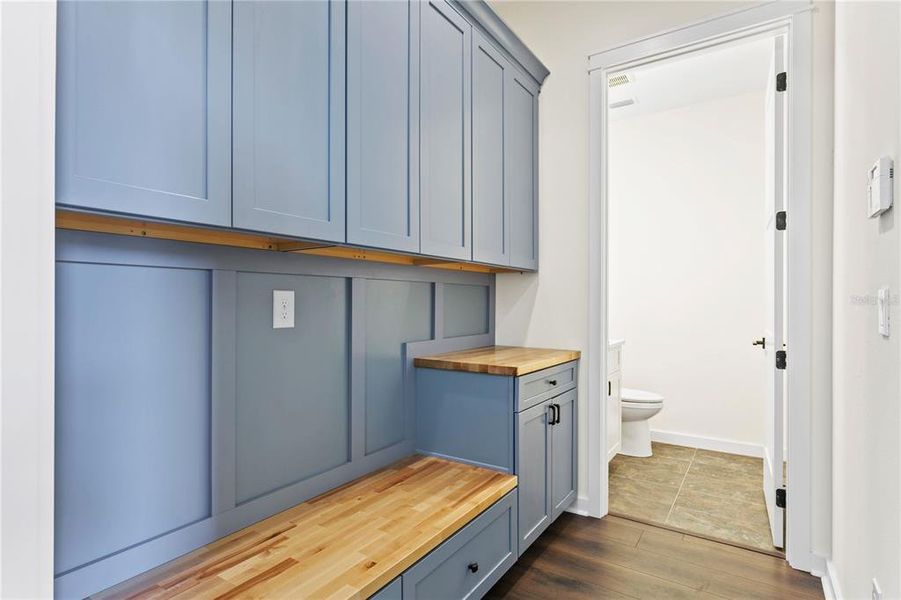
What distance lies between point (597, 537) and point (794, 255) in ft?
5.15

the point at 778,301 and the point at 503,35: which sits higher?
the point at 503,35

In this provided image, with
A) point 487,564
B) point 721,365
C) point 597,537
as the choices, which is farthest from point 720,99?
point 487,564

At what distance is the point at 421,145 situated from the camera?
180 centimetres

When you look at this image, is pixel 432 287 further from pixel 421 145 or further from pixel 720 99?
pixel 720 99

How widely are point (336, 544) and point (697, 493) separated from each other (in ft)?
7.92

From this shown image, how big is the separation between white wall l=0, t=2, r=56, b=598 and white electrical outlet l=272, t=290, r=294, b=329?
722 millimetres

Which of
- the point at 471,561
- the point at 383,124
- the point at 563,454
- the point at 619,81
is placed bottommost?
the point at 471,561

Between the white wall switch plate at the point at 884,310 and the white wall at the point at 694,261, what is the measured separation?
8.76 ft

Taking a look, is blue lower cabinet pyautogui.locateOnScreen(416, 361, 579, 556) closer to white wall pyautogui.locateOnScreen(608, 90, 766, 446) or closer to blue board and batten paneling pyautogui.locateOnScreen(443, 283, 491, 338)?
blue board and batten paneling pyautogui.locateOnScreen(443, 283, 491, 338)

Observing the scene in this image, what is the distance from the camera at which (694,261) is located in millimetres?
3896

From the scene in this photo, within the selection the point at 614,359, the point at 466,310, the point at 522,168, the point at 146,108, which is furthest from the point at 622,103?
the point at 146,108

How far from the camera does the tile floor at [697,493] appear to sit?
95.7 inches

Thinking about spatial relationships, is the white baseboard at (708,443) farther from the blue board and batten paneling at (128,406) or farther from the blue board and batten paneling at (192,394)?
the blue board and batten paneling at (128,406)

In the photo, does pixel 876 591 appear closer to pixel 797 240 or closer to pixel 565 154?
pixel 797 240
